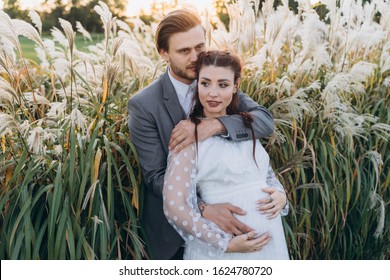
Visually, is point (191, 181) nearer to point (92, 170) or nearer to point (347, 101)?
point (92, 170)

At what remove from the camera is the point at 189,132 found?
270 centimetres

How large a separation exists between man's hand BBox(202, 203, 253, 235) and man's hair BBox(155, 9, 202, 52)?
985 millimetres

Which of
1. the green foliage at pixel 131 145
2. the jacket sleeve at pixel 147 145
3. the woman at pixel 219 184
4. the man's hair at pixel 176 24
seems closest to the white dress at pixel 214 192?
the woman at pixel 219 184

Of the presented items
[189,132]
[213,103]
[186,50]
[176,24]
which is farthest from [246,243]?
[176,24]

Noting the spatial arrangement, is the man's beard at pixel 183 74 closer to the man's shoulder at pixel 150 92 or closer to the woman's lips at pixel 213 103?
the man's shoulder at pixel 150 92

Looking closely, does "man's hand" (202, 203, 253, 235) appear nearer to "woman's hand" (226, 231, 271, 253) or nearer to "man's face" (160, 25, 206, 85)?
"woman's hand" (226, 231, 271, 253)

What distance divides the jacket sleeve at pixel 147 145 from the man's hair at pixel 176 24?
412 millimetres

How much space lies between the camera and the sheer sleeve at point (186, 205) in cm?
259

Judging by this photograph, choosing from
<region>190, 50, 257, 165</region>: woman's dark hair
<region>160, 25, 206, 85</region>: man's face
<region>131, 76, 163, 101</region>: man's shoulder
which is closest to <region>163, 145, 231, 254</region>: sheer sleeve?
<region>190, 50, 257, 165</region>: woman's dark hair

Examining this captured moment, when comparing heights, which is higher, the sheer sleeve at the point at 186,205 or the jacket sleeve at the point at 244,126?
the jacket sleeve at the point at 244,126

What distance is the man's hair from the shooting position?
3059 mm

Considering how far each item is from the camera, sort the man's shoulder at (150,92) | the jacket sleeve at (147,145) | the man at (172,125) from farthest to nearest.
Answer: the man's shoulder at (150,92) → the jacket sleeve at (147,145) → the man at (172,125)

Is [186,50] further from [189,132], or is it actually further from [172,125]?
[189,132]
